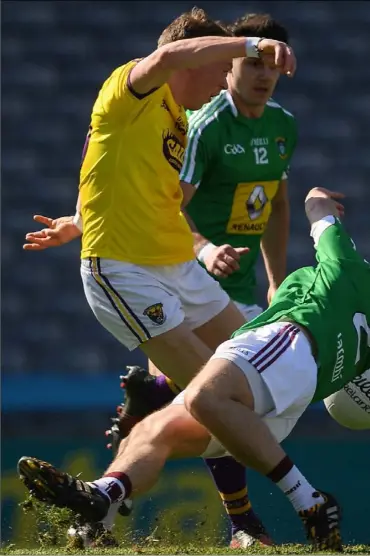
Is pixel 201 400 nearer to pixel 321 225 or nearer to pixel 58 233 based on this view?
pixel 321 225

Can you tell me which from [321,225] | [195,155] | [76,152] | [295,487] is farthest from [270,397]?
[76,152]

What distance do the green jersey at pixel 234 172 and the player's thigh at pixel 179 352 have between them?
1.25 metres

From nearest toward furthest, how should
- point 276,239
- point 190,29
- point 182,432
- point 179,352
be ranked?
point 182,432 → point 179,352 → point 190,29 → point 276,239

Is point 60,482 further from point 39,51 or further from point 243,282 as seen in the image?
point 39,51

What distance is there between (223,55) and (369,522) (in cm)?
222

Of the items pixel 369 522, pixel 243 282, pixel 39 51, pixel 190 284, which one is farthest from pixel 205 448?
pixel 39 51

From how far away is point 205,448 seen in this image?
5.23m

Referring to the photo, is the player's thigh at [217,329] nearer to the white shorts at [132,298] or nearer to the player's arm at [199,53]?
the white shorts at [132,298]

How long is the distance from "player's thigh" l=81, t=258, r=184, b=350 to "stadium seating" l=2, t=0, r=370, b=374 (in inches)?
164

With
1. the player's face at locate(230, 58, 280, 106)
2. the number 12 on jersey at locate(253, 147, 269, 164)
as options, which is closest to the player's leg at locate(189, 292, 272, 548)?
the number 12 on jersey at locate(253, 147, 269, 164)

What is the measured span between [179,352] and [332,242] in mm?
729

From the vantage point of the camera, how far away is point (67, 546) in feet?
16.3

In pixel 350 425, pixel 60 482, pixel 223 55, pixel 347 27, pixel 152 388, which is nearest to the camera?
pixel 60 482

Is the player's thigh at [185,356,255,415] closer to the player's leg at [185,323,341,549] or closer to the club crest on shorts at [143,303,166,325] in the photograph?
the player's leg at [185,323,341,549]
